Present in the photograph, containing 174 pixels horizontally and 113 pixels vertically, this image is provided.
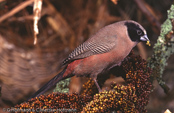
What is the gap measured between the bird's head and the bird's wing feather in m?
0.22

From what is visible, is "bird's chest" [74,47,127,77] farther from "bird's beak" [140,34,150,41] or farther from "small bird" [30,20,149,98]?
"bird's beak" [140,34,150,41]

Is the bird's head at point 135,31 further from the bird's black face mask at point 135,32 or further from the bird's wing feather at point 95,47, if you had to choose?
the bird's wing feather at point 95,47

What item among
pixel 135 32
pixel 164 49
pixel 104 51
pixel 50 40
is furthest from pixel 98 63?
pixel 50 40

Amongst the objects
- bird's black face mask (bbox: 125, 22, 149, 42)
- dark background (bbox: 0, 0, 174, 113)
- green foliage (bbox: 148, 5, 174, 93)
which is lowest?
green foliage (bbox: 148, 5, 174, 93)

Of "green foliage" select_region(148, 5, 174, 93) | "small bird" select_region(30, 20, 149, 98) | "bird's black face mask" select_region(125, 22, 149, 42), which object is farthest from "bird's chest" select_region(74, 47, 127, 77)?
"green foliage" select_region(148, 5, 174, 93)

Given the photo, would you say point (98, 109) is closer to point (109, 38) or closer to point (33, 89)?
point (109, 38)

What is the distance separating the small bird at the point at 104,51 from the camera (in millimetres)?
3463

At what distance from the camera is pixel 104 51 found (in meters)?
3.52

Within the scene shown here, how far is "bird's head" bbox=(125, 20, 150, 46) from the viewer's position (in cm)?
346

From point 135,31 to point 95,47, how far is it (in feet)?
1.85

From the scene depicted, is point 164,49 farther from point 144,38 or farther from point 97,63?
point 97,63

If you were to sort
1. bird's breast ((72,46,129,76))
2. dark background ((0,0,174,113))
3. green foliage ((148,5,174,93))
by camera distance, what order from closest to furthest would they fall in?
bird's breast ((72,46,129,76)) < green foliage ((148,5,174,93)) < dark background ((0,0,174,113))

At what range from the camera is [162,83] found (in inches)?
143

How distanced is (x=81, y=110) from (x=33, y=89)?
3.06m
